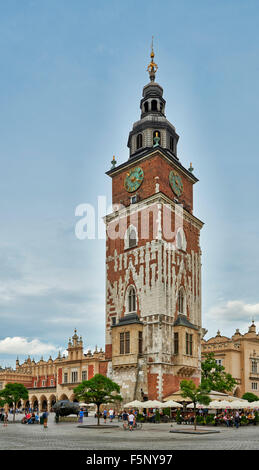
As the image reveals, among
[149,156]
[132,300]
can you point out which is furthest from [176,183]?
[132,300]

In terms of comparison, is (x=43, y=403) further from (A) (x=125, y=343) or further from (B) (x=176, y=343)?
(B) (x=176, y=343)

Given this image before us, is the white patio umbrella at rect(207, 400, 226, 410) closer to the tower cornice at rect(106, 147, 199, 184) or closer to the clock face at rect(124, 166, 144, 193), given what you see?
the clock face at rect(124, 166, 144, 193)

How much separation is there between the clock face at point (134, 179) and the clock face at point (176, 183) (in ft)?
10.8

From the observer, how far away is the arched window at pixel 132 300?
50.2 meters

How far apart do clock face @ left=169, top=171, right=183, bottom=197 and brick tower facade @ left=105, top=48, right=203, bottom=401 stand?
11 millimetres

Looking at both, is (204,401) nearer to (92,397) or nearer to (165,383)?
(92,397)

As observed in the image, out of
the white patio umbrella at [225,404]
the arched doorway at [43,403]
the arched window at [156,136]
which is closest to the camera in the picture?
the white patio umbrella at [225,404]

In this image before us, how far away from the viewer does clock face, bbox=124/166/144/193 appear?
53062 millimetres

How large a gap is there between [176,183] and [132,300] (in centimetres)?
1403

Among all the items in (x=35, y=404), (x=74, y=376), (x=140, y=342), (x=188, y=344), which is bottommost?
(x=35, y=404)

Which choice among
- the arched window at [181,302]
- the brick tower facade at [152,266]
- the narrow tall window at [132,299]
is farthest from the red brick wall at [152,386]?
the arched window at [181,302]

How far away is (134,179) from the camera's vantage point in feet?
176

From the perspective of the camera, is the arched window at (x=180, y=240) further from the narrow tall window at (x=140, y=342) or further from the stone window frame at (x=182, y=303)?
the narrow tall window at (x=140, y=342)

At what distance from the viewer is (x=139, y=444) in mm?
21562
